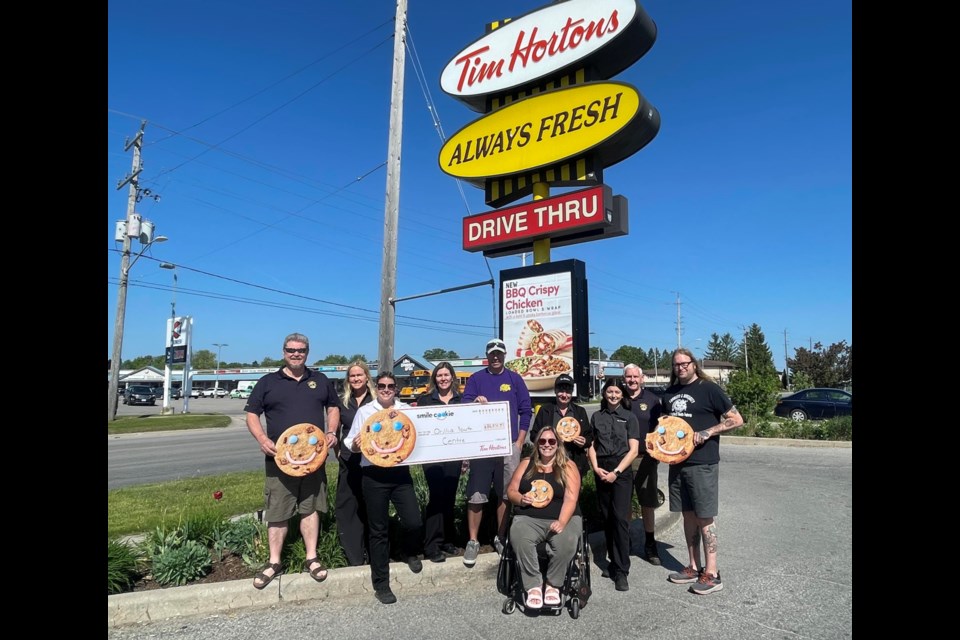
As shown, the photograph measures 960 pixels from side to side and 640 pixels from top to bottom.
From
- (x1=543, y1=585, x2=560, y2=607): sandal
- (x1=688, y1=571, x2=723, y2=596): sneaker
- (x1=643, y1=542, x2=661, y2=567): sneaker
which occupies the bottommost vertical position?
(x1=643, y1=542, x2=661, y2=567): sneaker

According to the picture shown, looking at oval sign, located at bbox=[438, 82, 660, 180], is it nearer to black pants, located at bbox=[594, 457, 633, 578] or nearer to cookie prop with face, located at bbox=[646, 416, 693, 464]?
cookie prop with face, located at bbox=[646, 416, 693, 464]

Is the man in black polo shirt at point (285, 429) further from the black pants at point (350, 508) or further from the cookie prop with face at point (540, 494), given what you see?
the cookie prop with face at point (540, 494)

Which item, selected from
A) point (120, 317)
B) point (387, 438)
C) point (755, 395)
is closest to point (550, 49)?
point (387, 438)

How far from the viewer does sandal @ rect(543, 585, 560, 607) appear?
3949mm

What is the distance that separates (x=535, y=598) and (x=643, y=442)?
170cm

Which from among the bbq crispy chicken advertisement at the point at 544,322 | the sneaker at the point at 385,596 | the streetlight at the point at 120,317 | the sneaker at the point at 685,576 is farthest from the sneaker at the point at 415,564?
the streetlight at the point at 120,317

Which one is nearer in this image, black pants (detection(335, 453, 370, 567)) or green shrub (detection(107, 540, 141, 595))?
green shrub (detection(107, 540, 141, 595))

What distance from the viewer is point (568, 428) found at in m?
→ 4.80

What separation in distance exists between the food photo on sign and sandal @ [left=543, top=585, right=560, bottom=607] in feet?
12.7

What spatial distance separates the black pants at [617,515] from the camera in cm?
455

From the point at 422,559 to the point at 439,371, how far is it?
66.8 inches

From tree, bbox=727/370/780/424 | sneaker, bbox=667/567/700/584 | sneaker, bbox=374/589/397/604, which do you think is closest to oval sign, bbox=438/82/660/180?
sneaker, bbox=667/567/700/584

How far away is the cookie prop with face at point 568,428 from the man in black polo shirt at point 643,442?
608 mm
